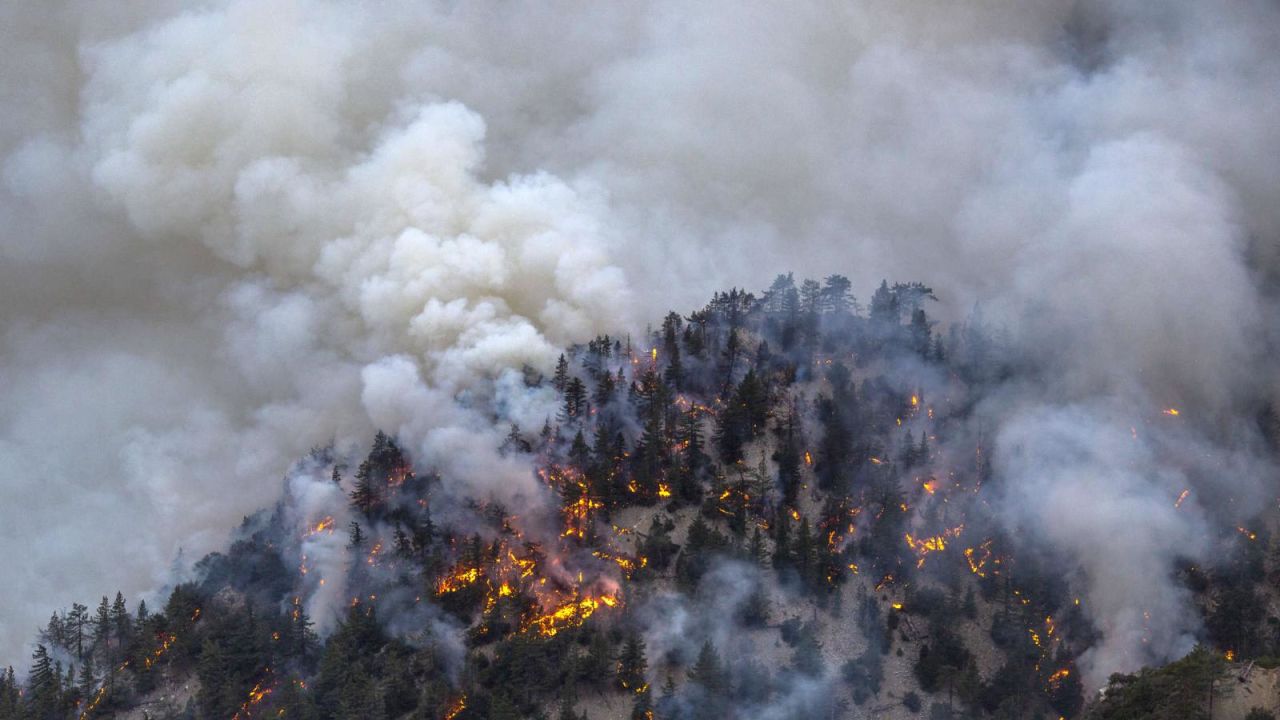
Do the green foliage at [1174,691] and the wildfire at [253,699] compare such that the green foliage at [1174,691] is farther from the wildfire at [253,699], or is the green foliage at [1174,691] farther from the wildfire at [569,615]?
the wildfire at [253,699]

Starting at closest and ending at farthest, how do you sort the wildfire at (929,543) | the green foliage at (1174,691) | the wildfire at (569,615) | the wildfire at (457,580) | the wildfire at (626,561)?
1. the green foliage at (1174,691)
2. the wildfire at (569,615)
3. the wildfire at (626,561)
4. the wildfire at (457,580)
5. the wildfire at (929,543)

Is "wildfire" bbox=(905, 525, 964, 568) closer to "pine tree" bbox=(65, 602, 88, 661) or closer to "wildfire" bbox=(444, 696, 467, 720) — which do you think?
"wildfire" bbox=(444, 696, 467, 720)

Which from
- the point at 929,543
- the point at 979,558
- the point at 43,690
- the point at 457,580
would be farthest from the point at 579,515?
the point at 43,690

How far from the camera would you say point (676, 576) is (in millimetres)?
106188

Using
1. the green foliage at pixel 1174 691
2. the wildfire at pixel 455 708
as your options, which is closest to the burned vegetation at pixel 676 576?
the wildfire at pixel 455 708

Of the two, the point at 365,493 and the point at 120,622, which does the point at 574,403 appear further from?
the point at 120,622

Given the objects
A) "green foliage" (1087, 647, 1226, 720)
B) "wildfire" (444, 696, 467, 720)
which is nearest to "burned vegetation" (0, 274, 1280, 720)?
"wildfire" (444, 696, 467, 720)

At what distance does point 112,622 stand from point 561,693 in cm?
5734

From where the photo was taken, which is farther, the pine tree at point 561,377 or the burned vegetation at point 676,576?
the pine tree at point 561,377

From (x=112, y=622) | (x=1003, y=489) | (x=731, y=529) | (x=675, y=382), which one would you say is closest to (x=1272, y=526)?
(x=1003, y=489)

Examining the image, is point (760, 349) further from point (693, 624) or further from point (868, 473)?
point (693, 624)

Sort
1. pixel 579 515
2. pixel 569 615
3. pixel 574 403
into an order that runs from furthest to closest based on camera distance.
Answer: pixel 574 403 → pixel 579 515 → pixel 569 615

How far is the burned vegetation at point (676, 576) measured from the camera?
319 feet

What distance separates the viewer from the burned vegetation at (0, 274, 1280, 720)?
319 ft
